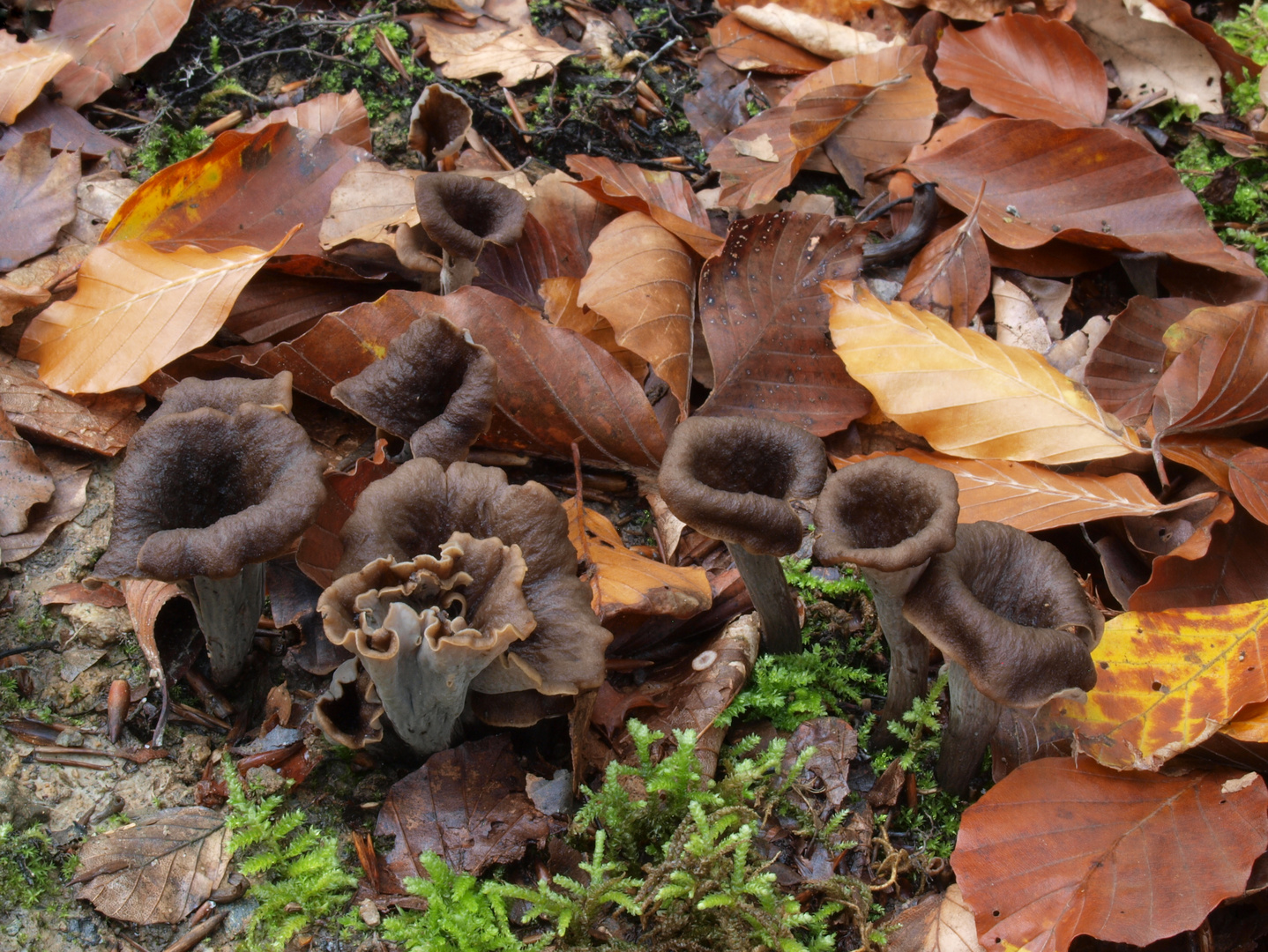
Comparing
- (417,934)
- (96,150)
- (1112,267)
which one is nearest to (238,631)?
(417,934)

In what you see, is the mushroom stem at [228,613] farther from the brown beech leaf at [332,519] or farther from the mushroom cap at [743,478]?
the mushroom cap at [743,478]

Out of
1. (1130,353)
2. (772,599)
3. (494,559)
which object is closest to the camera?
(494,559)

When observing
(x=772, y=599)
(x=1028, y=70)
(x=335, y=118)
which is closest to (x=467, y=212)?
(x=335, y=118)

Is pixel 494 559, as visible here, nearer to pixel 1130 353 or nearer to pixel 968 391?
pixel 968 391

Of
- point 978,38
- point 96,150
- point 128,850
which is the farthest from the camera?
point 978,38

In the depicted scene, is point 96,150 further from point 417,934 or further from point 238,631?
point 417,934

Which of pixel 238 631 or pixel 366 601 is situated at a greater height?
pixel 366 601
